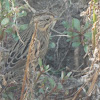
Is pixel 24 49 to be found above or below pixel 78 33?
below

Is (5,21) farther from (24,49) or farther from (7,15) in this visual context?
(24,49)

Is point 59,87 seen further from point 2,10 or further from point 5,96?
point 2,10

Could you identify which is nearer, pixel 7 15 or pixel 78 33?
pixel 7 15

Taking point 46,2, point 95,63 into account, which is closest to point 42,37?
point 46,2

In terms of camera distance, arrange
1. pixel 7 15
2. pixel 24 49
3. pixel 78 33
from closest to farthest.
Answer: pixel 7 15
pixel 78 33
pixel 24 49

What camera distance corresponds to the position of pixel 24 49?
4074 mm

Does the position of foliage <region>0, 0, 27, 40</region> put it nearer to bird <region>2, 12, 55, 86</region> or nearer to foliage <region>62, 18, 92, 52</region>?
bird <region>2, 12, 55, 86</region>

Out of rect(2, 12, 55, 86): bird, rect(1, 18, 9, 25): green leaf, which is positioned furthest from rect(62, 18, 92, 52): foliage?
rect(1, 18, 9, 25): green leaf

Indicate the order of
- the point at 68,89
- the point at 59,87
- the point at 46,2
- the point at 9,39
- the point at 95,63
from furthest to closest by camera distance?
the point at 46,2
the point at 9,39
the point at 68,89
the point at 59,87
the point at 95,63

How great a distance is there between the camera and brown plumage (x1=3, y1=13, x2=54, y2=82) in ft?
12.5

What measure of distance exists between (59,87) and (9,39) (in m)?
1.19

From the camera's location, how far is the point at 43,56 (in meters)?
4.39

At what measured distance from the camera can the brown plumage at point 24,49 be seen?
3.80 m

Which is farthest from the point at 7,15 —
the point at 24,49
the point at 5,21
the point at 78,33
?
the point at 78,33
